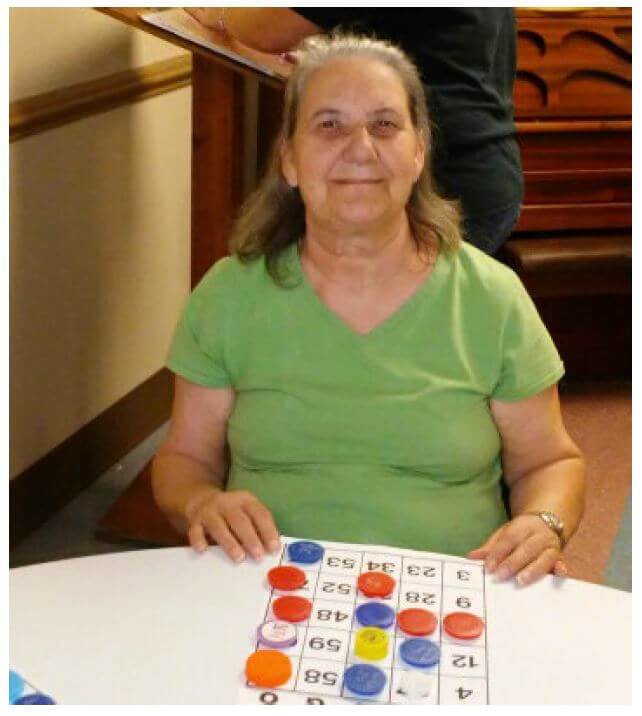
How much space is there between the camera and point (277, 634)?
0.99m

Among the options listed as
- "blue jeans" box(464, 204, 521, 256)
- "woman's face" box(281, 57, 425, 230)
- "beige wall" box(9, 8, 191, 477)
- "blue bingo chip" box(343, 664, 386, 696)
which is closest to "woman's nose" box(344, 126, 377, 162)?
"woman's face" box(281, 57, 425, 230)

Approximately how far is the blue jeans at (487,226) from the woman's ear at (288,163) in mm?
483

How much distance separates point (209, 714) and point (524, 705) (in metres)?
0.26

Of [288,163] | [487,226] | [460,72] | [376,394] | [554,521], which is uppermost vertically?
[460,72]

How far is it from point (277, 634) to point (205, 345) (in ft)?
1.67

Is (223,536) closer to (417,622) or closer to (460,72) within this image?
(417,622)

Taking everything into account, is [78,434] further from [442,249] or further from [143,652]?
[143,652]

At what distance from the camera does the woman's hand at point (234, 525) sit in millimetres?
1148

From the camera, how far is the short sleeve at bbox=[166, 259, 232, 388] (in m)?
1.42

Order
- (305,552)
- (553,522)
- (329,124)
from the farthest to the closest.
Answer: (329,124), (553,522), (305,552)

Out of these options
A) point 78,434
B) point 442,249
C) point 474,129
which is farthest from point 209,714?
point 78,434

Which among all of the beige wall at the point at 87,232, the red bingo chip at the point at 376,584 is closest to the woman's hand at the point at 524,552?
the red bingo chip at the point at 376,584

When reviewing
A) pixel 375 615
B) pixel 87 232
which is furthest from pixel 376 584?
pixel 87 232

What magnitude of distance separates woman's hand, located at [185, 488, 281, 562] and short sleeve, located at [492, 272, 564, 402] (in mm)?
348
